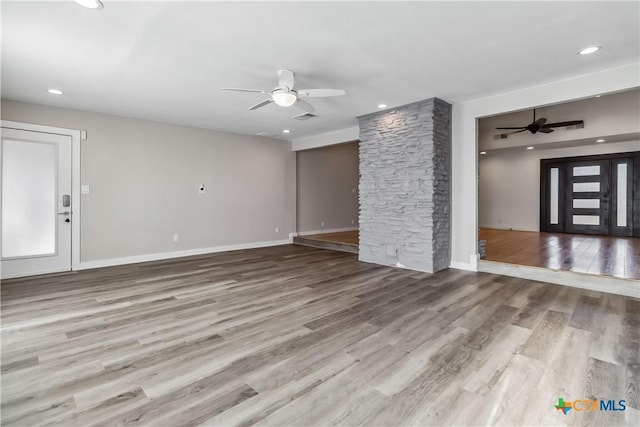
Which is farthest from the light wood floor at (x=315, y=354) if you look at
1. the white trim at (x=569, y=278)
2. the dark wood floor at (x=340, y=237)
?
the dark wood floor at (x=340, y=237)

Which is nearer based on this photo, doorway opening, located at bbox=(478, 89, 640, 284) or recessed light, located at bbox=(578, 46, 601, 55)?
recessed light, located at bbox=(578, 46, 601, 55)

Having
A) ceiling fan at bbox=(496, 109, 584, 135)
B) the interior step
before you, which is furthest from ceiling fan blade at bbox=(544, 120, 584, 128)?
the interior step

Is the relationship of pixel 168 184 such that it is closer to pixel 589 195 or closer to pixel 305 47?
pixel 305 47

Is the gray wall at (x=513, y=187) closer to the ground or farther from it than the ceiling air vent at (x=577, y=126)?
closer to the ground

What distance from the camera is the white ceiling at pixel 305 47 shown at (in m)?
2.48

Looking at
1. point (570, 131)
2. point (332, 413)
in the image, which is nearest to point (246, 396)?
point (332, 413)

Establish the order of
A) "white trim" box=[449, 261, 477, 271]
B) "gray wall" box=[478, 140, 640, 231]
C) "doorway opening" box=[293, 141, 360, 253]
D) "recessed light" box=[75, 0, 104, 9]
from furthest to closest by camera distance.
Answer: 1. "gray wall" box=[478, 140, 640, 231]
2. "doorway opening" box=[293, 141, 360, 253]
3. "white trim" box=[449, 261, 477, 271]
4. "recessed light" box=[75, 0, 104, 9]

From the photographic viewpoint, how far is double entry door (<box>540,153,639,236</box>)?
7.59 m

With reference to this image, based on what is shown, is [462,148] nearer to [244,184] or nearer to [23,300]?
[244,184]

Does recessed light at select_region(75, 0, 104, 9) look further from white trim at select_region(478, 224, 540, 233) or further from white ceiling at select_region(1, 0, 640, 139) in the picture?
white trim at select_region(478, 224, 540, 233)

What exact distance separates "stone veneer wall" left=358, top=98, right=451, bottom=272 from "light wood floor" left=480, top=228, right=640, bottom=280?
124 centimetres

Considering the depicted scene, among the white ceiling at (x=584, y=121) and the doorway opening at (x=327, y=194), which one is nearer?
the white ceiling at (x=584, y=121)

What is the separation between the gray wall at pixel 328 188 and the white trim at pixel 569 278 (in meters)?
4.89
